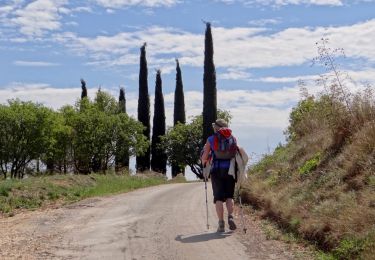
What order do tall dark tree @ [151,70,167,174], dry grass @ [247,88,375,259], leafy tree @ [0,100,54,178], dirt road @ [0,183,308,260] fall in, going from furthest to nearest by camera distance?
tall dark tree @ [151,70,167,174] → leafy tree @ [0,100,54,178] → dirt road @ [0,183,308,260] → dry grass @ [247,88,375,259]

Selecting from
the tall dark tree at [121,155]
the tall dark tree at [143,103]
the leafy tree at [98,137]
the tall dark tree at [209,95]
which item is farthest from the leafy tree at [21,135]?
the tall dark tree at [143,103]

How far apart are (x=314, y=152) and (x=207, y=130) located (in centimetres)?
3167

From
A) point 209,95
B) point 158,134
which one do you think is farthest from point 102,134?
point 158,134

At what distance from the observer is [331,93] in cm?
1196

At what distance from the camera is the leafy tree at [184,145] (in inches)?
2064

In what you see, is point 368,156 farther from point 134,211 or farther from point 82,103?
point 82,103

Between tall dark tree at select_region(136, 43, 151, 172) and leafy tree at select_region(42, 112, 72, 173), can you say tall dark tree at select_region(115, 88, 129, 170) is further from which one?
tall dark tree at select_region(136, 43, 151, 172)

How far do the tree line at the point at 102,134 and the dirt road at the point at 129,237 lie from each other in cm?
2364

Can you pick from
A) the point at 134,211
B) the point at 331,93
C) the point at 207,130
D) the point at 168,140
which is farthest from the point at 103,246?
the point at 168,140

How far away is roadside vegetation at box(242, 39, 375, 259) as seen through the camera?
7.46 meters

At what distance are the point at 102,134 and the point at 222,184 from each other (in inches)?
1254

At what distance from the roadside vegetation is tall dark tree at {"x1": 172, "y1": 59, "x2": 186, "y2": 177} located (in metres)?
39.8

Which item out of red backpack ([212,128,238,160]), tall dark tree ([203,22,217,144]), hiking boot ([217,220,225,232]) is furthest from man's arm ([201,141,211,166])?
tall dark tree ([203,22,217,144])

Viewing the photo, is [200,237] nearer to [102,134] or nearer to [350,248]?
[350,248]
